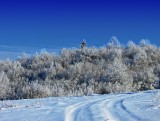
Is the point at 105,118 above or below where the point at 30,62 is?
below

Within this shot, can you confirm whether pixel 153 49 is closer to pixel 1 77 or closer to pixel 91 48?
pixel 91 48

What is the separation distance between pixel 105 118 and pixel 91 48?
80.2 ft

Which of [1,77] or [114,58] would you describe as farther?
[114,58]

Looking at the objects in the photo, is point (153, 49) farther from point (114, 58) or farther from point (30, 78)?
point (30, 78)

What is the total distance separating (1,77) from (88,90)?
8.37 meters

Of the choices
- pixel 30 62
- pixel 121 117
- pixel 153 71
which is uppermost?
pixel 30 62

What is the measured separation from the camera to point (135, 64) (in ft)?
95.6

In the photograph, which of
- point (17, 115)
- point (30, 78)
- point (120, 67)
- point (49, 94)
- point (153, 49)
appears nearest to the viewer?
point (17, 115)

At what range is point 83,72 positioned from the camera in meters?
27.0

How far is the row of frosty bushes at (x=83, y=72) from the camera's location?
73.5 ft

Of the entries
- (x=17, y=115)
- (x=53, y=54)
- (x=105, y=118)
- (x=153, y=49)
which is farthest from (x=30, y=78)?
(x=105, y=118)

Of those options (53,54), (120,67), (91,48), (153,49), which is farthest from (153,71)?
(53,54)

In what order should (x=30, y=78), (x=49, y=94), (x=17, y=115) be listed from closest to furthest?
(x=17, y=115), (x=49, y=94), (x=30, y=78)

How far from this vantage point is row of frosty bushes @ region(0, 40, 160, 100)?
22406 mm
